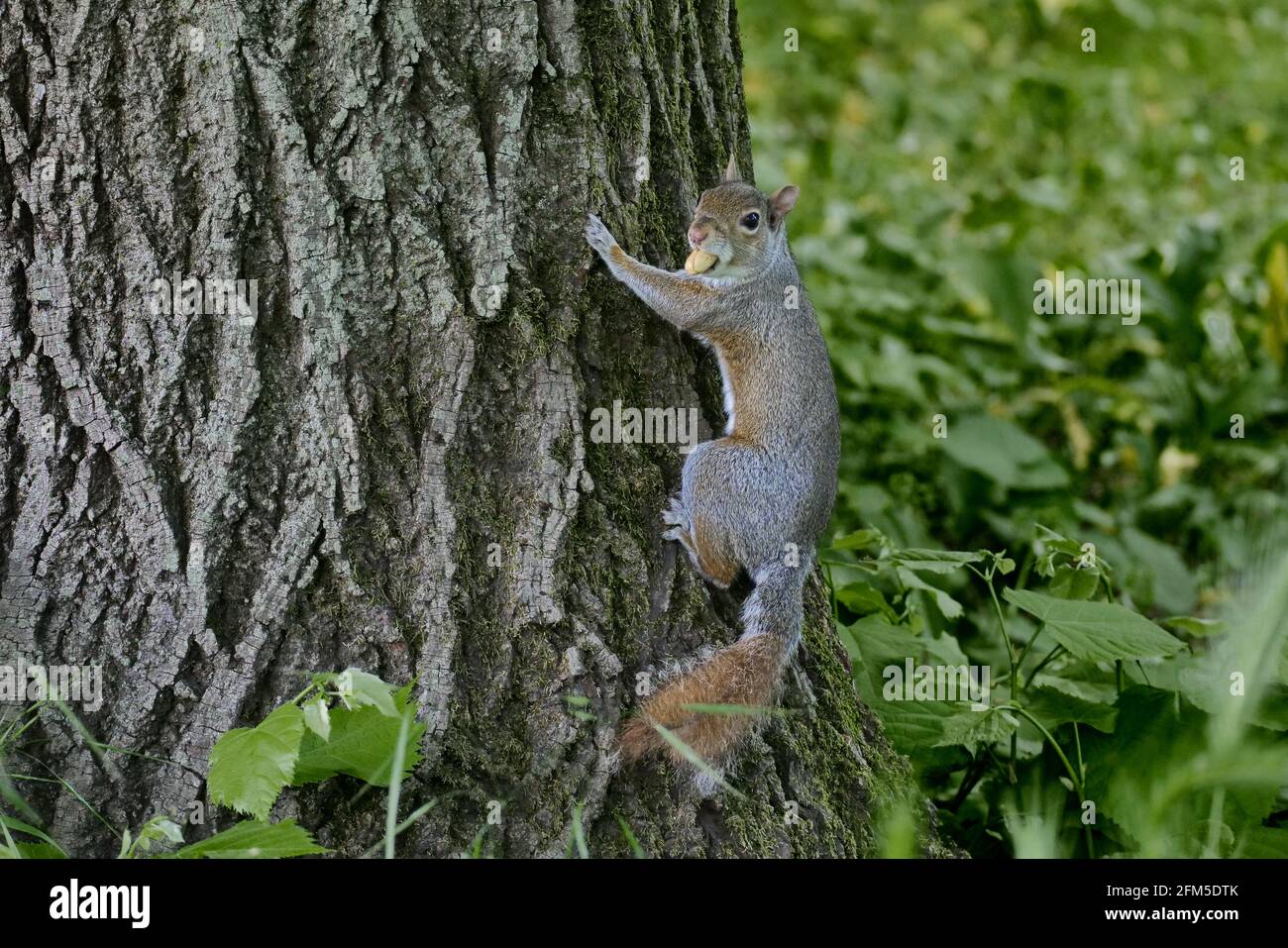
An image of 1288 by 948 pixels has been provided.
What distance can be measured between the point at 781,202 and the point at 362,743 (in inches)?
57.8

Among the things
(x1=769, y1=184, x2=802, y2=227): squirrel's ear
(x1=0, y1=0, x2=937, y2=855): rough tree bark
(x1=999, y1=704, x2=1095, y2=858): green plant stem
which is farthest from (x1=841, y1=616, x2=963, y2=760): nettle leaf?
(x1=769, y1=184, x2=802, y2=227): squirrel's ear

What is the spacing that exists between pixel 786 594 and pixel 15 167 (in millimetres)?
1415

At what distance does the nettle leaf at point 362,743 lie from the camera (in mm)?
1889

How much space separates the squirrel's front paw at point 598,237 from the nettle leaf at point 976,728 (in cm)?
100

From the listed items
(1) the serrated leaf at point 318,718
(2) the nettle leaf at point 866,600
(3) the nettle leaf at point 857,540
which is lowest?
(2) the nettle leaf at point 866,600

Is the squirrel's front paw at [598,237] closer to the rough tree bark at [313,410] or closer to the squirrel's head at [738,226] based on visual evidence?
the rough tree bark at [313,410]

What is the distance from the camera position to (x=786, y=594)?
2.28 meters

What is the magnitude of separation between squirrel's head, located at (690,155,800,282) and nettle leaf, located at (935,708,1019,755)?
96 cm

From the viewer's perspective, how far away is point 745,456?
2404 mm

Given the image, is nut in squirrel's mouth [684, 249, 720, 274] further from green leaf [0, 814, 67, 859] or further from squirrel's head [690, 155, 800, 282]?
green leaf [0, 814, 67, 859]

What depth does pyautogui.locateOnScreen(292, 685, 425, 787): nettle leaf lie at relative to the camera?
1.89 meters

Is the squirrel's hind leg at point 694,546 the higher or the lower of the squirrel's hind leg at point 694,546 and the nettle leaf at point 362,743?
the higher

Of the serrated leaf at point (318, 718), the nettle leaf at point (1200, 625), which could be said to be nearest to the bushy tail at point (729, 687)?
the serrated leaf at point (318, 718)

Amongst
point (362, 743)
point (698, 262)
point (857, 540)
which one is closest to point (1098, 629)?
point (857, 540)
